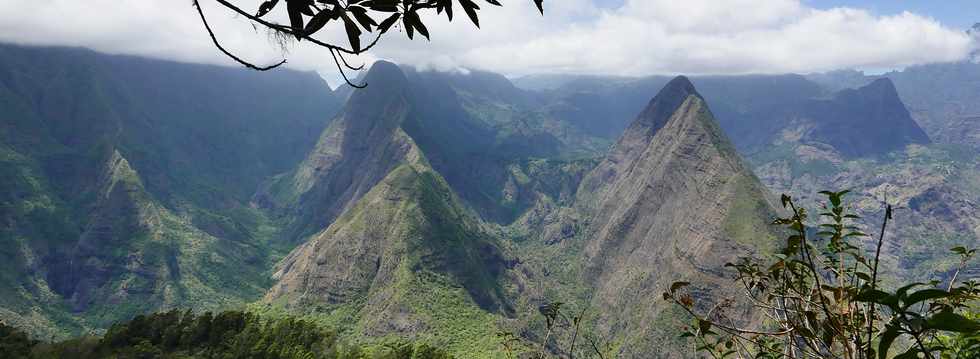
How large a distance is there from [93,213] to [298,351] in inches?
7656

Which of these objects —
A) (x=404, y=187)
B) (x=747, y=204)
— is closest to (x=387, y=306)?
(x=404, y=187)

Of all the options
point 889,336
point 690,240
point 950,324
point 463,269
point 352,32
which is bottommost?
point 463,269

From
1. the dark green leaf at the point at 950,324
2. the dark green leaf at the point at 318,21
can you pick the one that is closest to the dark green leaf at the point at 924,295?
the dark green leaf at the point at 950,324

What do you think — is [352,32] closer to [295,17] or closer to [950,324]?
[295,17]

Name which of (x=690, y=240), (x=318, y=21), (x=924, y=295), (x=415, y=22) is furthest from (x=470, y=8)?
(x=690, y=240)

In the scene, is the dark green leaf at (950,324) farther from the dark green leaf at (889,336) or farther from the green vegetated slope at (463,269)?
the green vegetated slope at (463,269)

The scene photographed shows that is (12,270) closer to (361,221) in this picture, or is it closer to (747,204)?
(361,221)

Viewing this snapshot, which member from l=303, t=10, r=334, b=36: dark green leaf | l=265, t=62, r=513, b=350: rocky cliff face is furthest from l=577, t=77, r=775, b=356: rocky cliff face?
l=303, t=10, r=334, b=36: dark green leaf

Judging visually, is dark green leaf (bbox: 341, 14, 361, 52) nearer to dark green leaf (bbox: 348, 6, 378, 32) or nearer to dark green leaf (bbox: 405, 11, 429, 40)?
dark green leaf (bbox: 348, 6, 378, 32)

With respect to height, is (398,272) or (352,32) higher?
(352,32)

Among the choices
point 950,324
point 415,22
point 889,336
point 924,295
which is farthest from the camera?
point 415,22

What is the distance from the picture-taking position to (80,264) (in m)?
179

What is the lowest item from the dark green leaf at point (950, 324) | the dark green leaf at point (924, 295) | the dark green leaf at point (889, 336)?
the dark green leaf at point (889, 336)

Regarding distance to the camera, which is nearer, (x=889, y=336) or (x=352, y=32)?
(x=889, y=336)
